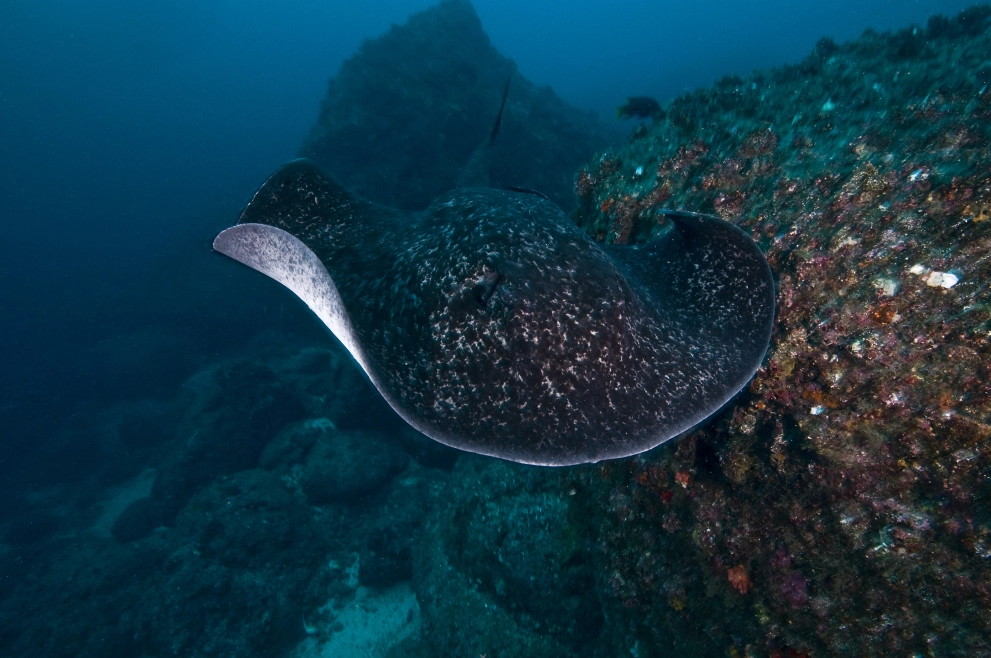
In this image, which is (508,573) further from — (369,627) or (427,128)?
(427,128)

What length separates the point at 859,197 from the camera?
291 cm

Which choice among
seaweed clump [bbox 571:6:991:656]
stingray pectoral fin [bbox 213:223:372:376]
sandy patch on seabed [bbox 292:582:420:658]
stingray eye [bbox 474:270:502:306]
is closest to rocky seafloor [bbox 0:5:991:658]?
seaweed clump [bbox 571:6:991:656]

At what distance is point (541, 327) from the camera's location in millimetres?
2699

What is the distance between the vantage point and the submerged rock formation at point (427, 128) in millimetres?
16391

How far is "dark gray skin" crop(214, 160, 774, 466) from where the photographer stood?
2523 mm

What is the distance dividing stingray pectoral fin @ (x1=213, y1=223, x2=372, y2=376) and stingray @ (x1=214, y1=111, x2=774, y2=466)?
1 centimetres

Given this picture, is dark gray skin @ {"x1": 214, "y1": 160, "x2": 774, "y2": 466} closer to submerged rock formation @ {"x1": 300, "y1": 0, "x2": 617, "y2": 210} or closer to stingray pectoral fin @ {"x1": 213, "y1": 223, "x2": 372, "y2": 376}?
stingray pectoral fin @ {"x1": 213, "y1": 223, "x2": 372, "y2": 376}

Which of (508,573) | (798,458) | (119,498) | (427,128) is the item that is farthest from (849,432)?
(119,498)

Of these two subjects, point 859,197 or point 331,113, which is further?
point 331,113

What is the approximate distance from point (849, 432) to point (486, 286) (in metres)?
2.38

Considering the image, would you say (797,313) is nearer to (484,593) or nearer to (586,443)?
(586,443)

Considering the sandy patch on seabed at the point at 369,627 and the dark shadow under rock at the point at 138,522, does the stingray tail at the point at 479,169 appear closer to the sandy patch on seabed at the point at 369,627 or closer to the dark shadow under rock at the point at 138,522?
the sandy patch on seabed at the point at 369,627

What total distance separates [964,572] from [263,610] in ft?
35.5

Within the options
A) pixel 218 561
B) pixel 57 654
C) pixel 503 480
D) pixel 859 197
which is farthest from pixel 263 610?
pixel 859 197
